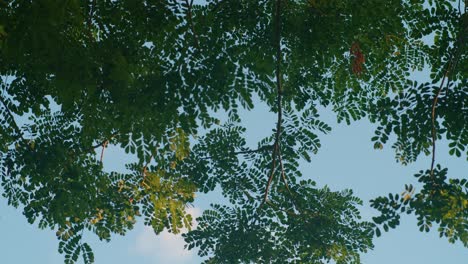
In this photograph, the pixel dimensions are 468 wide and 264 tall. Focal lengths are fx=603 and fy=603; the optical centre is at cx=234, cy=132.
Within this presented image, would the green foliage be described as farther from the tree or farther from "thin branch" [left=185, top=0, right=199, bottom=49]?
"thin branch" [left=185, top=0, right=199, bottom=49]

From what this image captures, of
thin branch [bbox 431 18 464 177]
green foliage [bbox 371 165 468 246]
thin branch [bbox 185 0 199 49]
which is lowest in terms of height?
green foliage [bbox 371 165 468 246]

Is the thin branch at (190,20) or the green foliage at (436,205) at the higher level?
the thin branch at (190,20)

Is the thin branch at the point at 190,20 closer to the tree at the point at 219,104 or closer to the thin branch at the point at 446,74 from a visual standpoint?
the tree at the point at 219,104

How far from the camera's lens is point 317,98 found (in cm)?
911

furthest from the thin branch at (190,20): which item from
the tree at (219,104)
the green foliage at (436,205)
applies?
the green foliage at (436,205)

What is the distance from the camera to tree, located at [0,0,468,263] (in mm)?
6895

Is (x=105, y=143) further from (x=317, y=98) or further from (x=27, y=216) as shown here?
(x=317, y=98)

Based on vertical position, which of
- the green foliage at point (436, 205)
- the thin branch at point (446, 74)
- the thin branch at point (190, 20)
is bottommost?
the green foliage at point (436, 205)

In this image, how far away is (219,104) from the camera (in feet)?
25.0

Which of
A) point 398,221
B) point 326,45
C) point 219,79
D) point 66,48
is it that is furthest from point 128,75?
point 398,221

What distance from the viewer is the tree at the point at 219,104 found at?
6.89 metres

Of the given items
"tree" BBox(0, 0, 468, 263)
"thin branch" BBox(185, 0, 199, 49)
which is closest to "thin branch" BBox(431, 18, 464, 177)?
"tree" BBox(0, 0, 468, 263)

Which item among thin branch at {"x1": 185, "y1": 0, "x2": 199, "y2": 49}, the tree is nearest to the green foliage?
the tree

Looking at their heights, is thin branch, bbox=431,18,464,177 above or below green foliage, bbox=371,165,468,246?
above
